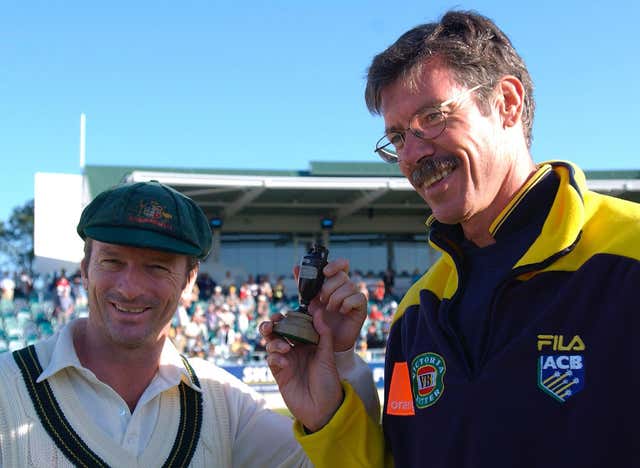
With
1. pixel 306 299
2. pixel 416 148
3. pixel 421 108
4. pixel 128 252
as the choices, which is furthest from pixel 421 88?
pixel 128 252

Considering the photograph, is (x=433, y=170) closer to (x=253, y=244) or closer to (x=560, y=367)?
(x=560, y=367)

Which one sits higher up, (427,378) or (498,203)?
(498,203)

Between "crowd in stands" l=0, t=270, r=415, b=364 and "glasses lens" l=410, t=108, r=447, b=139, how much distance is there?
12.5 metres

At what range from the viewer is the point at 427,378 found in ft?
7.14

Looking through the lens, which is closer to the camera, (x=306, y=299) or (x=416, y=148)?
(x=416, y=148)

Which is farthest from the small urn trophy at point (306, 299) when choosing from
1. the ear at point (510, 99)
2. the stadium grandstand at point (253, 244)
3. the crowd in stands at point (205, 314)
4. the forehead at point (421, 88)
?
the stadium grandstand at point (253, 244)

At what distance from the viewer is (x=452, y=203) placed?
2150 millimetres

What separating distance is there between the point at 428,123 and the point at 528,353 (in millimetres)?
749

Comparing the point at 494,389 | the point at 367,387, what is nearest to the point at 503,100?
the point at 494,389

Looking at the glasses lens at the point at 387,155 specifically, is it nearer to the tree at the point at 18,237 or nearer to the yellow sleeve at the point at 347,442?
the yellow sleeve at the point at 347,442

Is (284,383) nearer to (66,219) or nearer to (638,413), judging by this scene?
(638,413)

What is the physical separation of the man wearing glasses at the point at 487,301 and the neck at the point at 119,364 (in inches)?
19.5

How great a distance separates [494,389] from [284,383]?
0.84 meters

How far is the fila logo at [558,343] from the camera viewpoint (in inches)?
71.4
